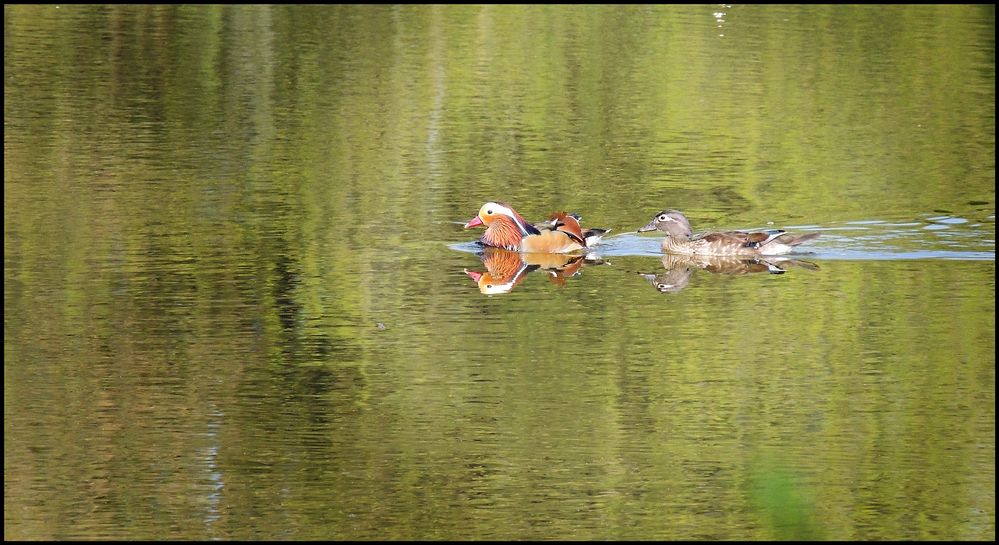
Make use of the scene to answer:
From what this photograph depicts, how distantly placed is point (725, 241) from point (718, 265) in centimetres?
23

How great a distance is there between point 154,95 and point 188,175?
5685 mm

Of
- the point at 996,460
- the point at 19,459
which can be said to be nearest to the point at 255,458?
the point at 19,459

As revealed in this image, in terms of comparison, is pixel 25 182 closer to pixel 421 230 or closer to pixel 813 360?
pixel 421 230

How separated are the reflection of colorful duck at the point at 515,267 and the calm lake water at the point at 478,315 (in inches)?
1.9

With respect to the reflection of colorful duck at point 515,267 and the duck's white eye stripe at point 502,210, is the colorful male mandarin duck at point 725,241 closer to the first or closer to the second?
the reflection of colorful duck at point 515,267

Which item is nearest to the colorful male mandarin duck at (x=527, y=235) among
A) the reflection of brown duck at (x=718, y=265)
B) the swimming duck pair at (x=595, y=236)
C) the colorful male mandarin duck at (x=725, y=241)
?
the swimming duck pair at (x=595, y=236)

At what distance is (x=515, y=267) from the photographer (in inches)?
510

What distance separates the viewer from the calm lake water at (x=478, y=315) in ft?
25.5

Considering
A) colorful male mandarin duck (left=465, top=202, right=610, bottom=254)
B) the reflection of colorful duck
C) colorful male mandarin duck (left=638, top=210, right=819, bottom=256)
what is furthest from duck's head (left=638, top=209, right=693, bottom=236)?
the reflection of colorful duck

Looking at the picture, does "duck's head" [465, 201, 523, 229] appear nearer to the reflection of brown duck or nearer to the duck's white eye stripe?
the duck's white eye stripe

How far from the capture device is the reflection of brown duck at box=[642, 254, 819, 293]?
12494 mm

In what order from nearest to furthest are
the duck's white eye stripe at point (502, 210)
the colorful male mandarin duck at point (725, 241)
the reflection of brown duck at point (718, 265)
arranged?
the reflection of brown duck at point (718, 265), the colorful male mandarin duck at point (725, 241), the duck's white eye stripe at point (502, 210)

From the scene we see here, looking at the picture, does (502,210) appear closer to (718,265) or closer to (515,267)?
(515,267)

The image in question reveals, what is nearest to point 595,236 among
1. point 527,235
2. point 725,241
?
point 527,235
